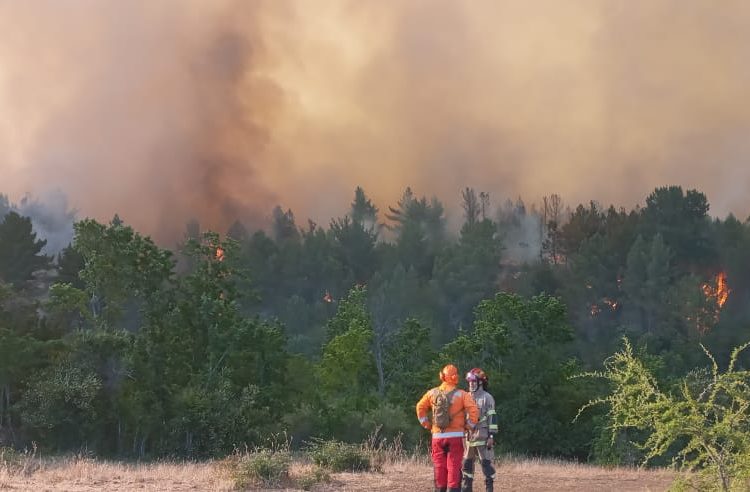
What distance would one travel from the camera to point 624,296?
282 feet

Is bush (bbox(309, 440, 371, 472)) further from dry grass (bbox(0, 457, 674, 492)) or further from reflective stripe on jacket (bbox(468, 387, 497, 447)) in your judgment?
reflective stripe on jacket (bbox(468, 387, 497, 447))

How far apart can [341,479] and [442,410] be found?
548cm

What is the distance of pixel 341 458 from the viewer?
18.6 m

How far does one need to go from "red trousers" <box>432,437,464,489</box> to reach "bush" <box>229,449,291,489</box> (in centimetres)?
464

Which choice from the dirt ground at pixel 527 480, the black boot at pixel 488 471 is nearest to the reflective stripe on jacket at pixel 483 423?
the black boot at pixel 488 471

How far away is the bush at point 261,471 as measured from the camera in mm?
15930

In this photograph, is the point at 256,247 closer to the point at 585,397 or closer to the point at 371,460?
the point at 585,397

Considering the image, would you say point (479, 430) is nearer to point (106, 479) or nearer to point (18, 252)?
point (106, 479)

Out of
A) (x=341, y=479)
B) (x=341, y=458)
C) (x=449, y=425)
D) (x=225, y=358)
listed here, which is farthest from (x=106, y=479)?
(x=225, y=358)

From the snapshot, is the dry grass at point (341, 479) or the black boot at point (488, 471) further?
the dry grass at point (341, 479)

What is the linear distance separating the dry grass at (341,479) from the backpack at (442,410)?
4.02 meters

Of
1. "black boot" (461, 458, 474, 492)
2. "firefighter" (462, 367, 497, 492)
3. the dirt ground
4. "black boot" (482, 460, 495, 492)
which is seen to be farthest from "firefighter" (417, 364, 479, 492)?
the dirt ground

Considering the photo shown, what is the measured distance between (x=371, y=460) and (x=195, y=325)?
76.4 ft

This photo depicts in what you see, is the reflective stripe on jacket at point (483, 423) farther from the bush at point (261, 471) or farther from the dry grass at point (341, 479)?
the bush at point (261, 471)
